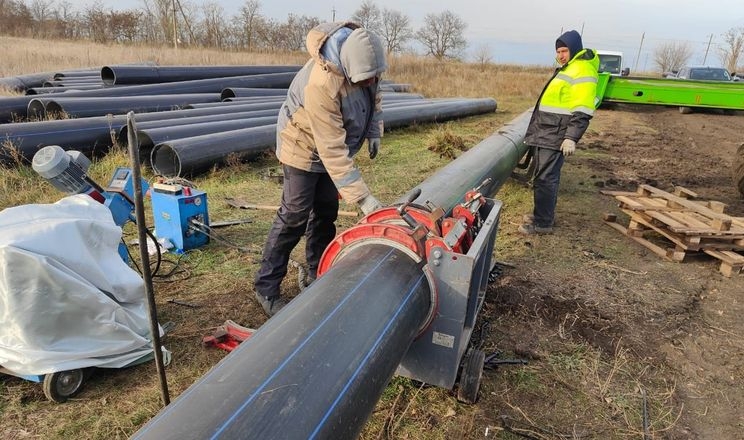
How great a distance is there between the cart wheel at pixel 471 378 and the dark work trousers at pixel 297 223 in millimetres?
1308

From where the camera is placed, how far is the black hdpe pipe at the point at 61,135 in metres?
5.43

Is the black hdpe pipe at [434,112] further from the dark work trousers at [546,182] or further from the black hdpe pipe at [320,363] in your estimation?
the black hdpe pipe at [320,363]

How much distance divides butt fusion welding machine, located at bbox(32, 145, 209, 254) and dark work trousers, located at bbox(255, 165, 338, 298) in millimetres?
926

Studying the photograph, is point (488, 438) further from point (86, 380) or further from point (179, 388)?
point (86, 380)

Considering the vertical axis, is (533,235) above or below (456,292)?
below

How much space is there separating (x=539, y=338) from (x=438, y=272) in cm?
141

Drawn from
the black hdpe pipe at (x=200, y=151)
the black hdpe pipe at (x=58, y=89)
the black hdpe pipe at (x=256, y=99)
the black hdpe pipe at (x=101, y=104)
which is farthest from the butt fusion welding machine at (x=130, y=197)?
the black hdpe pipe at (x=58, y=89)

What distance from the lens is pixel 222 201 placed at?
5.34m

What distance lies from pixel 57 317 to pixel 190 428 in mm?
1604

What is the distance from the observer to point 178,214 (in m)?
3.92

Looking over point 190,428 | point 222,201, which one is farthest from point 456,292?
point 222,201

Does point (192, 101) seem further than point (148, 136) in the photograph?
Yes

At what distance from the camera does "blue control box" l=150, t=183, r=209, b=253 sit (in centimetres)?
394

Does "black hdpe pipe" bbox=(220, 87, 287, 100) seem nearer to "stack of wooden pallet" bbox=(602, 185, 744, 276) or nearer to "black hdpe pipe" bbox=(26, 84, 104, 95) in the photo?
"black hdpe pipe" bbox=(26, 84, 104, 95)
